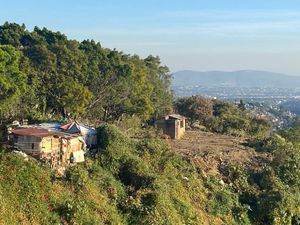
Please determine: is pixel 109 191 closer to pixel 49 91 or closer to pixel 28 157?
pixel 28 157

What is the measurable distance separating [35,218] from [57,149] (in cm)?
365

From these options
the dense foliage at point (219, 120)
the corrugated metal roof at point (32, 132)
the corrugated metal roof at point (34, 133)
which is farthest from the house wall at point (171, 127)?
the corrugated metal roof at point (32, 132)

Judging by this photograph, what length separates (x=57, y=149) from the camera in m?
17.6

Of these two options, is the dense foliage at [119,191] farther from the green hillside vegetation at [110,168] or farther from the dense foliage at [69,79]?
the dense foliage at [69,79]

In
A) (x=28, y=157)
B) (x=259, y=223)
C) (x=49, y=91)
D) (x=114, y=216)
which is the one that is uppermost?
(x=49, y=91)

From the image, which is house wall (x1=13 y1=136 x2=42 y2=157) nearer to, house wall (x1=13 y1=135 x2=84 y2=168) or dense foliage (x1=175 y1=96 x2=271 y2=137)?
house wall (x1=13 y1=135 x2=84 y2=168)

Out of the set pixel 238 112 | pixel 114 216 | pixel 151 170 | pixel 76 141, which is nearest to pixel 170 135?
pixel 151 170

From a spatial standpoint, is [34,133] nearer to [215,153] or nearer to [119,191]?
[119,191]

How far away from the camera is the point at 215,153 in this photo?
2469cm

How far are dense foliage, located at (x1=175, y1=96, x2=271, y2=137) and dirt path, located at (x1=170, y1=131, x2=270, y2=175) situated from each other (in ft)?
26.9

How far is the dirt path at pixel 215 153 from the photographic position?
76.5 feet

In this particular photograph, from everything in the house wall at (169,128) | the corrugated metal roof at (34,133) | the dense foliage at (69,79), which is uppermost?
the dense foliage at (69,79)

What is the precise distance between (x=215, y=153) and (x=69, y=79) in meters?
8.25

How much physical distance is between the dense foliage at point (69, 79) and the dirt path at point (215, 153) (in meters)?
4.37
